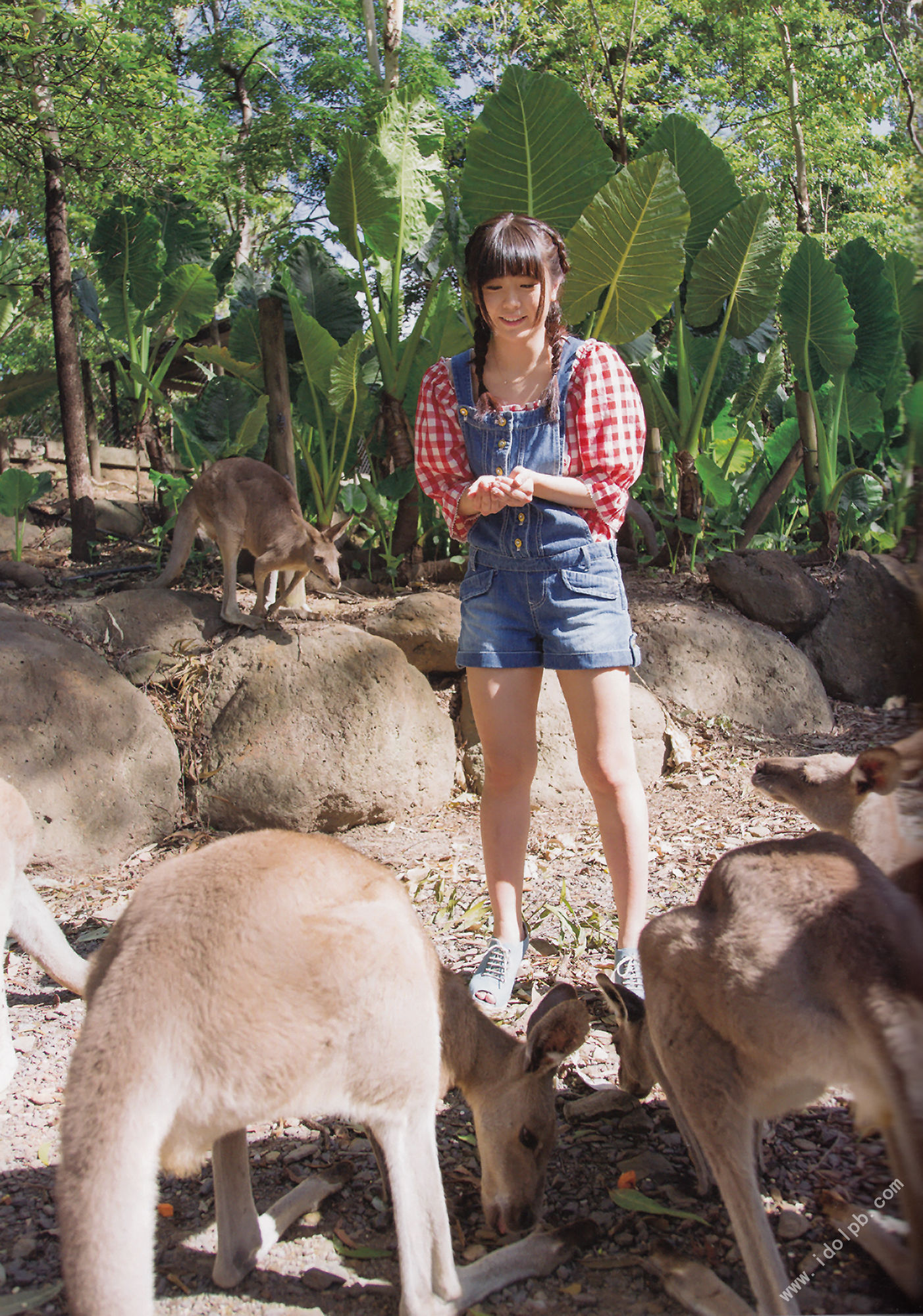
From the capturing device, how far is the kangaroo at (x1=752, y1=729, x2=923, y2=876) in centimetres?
150

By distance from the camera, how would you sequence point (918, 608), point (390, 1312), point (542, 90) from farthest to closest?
point (542, 90)
point (390, 1312)
point (918, 608)

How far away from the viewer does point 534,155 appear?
19.6 feet

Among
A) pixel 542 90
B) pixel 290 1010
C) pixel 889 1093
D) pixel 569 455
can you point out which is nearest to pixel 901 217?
pixel 889 1093

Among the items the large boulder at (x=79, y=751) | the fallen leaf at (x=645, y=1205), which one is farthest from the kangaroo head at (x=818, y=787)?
the large boulder at (x=79, y=751)

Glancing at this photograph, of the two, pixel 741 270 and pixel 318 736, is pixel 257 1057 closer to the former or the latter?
pixel 318 736

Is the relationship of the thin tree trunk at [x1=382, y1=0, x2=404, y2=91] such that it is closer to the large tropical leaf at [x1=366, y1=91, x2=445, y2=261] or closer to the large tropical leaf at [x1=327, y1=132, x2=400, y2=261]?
the large tropical leaf at [x1=366, y1=91, x2=445, y2=261]

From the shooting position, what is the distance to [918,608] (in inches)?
35.3

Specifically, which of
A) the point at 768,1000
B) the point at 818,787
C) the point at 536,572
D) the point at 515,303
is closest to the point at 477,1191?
the point at 768,1000

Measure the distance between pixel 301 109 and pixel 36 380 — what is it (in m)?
9.00

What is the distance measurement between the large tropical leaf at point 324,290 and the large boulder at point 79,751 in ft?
11.7

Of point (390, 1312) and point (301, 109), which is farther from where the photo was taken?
point (301, 109)

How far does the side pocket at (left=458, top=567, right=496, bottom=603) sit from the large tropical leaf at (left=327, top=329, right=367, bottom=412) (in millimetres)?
3605

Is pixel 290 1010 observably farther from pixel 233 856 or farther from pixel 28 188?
pixel 28 188

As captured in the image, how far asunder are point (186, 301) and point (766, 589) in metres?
5.26
